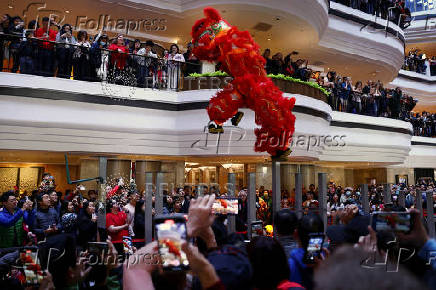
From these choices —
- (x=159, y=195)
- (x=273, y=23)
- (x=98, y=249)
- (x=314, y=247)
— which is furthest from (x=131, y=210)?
(x=273, y=23)

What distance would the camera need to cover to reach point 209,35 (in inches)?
222

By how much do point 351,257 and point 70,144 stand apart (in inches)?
328

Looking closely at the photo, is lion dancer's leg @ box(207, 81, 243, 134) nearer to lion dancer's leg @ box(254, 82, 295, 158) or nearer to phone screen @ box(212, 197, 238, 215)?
lion dancer's leg @ box(254, 82, 295, 158)

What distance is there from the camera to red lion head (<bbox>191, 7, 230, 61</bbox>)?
5.59 m

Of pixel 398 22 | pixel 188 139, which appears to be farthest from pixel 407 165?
pixel 188 139

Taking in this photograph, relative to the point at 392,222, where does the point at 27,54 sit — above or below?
above

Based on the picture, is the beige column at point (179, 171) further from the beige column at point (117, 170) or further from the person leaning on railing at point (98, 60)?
the person leaning on railing at point (98, 60)

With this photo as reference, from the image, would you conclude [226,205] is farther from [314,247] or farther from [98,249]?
[98,249]

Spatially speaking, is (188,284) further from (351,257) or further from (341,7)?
(341,7)

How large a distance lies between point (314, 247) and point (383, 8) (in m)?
14.2

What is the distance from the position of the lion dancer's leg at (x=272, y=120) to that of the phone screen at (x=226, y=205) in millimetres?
1426

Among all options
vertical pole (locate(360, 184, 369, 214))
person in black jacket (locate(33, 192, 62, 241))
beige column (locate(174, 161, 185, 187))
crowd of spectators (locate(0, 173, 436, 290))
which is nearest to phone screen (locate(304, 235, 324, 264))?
crowd of spectators (locate(0, 173, 436, 290))

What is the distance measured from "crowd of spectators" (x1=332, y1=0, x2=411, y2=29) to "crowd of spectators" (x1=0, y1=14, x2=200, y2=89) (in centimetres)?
750

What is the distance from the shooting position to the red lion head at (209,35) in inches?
220
